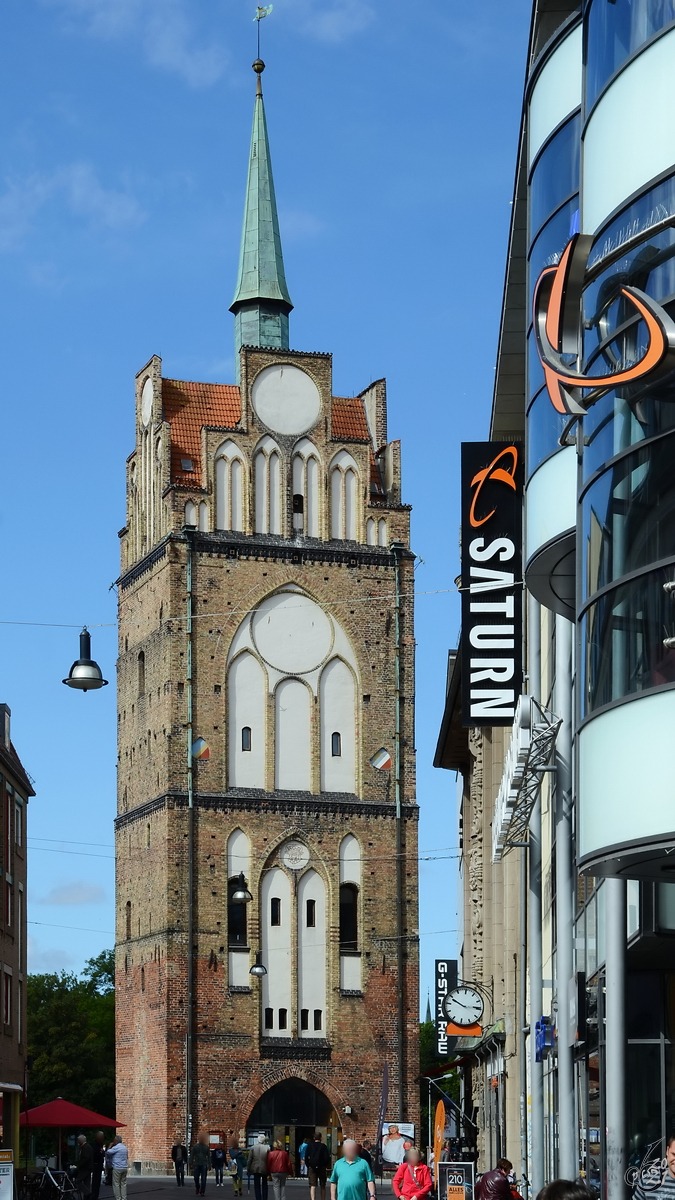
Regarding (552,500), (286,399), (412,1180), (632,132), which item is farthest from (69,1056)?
(632,132)

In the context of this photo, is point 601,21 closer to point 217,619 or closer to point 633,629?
point 633,629

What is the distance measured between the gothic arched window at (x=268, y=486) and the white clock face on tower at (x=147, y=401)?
386 cm

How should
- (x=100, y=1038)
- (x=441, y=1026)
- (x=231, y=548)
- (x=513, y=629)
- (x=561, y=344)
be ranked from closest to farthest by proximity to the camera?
(x=561, y=344) → (x=513, y=629) → (x=441, y=1026) → (x=231, y=548) → (x=100, y=1038)

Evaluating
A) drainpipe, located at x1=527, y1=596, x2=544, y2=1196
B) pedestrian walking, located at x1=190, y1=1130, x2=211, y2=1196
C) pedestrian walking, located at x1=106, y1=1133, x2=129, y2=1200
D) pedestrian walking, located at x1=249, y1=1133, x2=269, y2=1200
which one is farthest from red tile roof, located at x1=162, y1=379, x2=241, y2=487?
drainpipe, located at x1=527, y1=596, x2=544, y2=1196

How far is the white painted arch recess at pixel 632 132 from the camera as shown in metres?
12.8

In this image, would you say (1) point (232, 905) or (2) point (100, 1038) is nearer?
(1) point (232, 905)

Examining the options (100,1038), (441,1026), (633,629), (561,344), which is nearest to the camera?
(633,629)

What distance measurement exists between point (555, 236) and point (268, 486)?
46505 millimetres

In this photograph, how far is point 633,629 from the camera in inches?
504

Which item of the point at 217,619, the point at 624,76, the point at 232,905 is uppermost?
the point at 217,619

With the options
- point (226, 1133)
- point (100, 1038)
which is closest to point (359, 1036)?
point (226, 1133)

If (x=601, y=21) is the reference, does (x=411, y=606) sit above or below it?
above

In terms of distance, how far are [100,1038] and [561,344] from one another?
3272 inches

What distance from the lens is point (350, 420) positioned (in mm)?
67188
